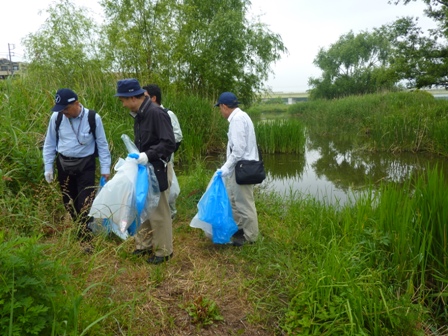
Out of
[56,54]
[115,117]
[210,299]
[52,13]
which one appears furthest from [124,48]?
[210,299]

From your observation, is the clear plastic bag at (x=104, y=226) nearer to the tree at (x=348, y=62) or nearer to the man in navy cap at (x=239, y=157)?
the man in navy cap at (x=239, y=157)

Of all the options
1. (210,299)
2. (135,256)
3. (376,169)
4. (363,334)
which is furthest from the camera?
(376,169)

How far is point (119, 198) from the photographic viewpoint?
9.75 ft

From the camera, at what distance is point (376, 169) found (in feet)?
30.3

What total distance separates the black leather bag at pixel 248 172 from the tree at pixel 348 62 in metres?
41.2

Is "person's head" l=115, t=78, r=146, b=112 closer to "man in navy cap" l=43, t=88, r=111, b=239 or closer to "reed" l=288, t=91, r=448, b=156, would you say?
"man in navy cap" l=43, t=88, r=111, b=239

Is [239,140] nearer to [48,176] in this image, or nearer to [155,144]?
[155,144]

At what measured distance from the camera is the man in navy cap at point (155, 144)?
295cm

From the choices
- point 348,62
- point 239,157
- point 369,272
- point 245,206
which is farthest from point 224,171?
point 348,62

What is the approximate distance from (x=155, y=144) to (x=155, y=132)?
4.3 inches

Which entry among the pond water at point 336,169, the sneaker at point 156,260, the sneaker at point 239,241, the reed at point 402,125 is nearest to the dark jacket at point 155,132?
the sneaker at point 156,260

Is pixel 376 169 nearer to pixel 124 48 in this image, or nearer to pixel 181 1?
pixel 124 48

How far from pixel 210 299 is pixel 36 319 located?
1.33 m

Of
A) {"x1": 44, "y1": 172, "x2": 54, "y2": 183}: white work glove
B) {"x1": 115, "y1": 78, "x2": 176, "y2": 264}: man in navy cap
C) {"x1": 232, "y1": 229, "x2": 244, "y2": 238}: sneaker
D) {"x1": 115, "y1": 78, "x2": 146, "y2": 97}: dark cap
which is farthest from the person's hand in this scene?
{"x1": 232, "y1": 229, "x2": 244, "y2": 238}: sneaker
